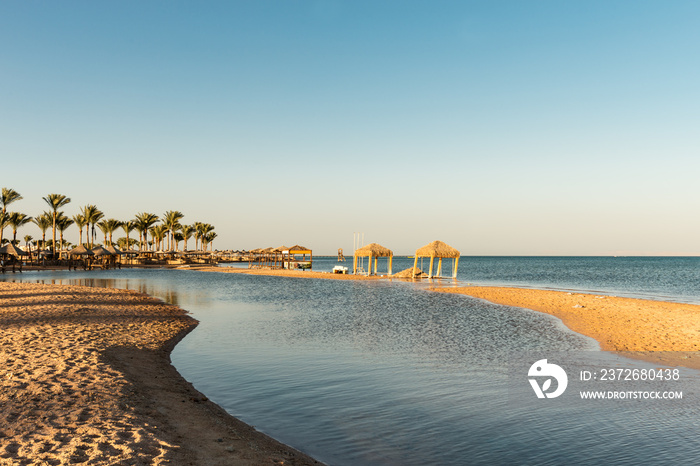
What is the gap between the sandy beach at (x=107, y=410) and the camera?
5.35 metres

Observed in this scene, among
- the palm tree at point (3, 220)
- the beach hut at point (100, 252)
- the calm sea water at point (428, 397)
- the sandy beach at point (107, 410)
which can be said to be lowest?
the calm sea water at point (428, 397)

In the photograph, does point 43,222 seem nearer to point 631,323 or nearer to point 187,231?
point 187,231

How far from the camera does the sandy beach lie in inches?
211

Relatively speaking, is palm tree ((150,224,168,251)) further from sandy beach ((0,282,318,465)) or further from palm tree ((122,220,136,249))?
sandy beach ((0,282,318,465))

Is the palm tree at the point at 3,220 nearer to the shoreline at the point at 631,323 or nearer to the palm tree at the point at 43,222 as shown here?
the palm tree at the point at 43,222

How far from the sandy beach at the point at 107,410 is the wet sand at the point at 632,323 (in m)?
10.8

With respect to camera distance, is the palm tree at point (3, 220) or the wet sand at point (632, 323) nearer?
the wet sand at point (632, 323)

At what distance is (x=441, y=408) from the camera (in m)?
8.13

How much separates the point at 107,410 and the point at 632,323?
18.2 meters

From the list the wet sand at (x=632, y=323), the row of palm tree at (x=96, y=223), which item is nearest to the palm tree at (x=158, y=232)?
the row of palm tree at (x=96, y=223)

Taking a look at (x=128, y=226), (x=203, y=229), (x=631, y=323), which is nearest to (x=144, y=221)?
(x=128, y=226)

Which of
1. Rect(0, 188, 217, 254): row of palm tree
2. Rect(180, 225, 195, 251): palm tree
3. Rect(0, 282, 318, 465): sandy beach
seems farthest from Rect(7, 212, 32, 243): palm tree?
Rect(0, 282, 318, 465): sandy beach

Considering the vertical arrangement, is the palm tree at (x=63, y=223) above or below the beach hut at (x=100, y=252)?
above

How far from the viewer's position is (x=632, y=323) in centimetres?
1758
